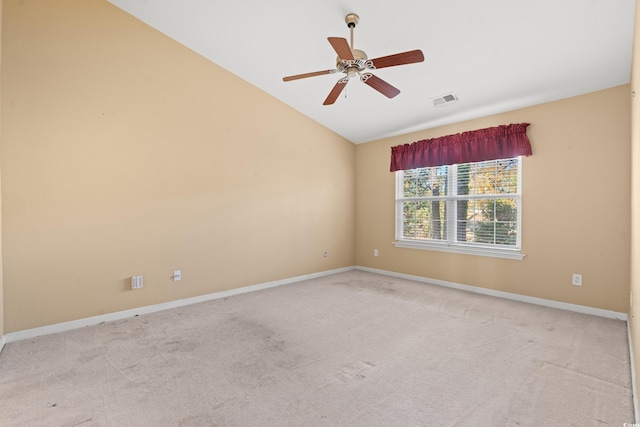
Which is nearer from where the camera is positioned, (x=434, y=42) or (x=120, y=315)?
(x=434, y=42)

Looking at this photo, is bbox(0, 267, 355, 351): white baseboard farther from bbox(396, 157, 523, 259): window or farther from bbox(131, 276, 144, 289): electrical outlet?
bbox(396, 157, 523, 259): window

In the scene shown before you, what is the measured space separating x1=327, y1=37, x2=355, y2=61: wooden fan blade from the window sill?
322 centimetres

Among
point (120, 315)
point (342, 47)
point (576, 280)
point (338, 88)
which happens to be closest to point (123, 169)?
point (120, 315)

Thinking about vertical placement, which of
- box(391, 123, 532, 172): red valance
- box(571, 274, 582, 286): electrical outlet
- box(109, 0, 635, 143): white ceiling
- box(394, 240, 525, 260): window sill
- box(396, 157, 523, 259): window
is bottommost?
box(571, 274, 582, 286): electrical outlet

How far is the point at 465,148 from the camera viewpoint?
14.0ft

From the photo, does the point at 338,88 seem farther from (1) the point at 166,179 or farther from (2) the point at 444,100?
(1) the point at 166,179

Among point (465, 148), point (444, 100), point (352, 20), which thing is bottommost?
point (465, 148)

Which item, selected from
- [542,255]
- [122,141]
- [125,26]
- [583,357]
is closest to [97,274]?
[122,141]

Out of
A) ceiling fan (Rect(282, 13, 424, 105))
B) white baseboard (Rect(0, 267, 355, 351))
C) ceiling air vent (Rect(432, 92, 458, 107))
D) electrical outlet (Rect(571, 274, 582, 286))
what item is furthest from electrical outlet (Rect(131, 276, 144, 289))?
electrical outlet (Rect(571, 274, 582, 286))

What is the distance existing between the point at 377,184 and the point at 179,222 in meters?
3.42

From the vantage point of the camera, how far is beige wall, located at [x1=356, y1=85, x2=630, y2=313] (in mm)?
3160

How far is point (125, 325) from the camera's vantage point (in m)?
3.05

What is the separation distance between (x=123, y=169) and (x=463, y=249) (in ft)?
14.9

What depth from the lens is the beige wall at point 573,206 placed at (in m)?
3.16
